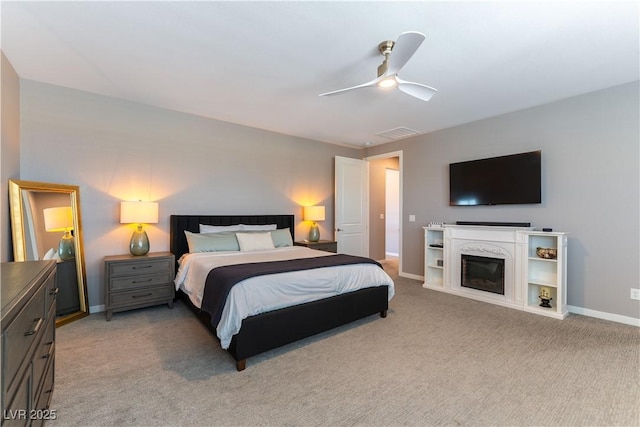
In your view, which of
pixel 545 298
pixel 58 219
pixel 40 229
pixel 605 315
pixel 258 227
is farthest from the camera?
pixel 258 227

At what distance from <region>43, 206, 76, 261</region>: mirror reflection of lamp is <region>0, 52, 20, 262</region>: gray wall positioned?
1.05 feet

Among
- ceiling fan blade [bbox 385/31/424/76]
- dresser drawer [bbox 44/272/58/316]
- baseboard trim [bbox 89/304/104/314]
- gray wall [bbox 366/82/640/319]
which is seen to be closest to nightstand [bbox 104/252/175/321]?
baseboard trim [bbox 89/304/104/314]

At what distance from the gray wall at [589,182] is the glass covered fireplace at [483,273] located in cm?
68

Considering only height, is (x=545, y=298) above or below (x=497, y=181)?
below

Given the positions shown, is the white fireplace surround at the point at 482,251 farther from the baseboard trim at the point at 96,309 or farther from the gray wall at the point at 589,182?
the baseboard trim at the point at 96,309

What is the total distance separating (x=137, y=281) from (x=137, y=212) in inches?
32.8

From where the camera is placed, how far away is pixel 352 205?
598 centimetres

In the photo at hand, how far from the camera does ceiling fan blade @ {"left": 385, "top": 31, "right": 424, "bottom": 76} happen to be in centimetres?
184

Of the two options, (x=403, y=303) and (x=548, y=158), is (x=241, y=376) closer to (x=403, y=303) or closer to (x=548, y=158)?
(x=403, y=303)

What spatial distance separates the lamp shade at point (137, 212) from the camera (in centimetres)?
345

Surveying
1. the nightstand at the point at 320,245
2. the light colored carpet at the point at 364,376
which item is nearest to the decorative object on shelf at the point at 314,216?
the nightstand at the point at 320,245

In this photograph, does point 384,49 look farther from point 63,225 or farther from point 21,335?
point 63,225

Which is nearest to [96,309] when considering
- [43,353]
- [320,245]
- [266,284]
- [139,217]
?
[139,217]

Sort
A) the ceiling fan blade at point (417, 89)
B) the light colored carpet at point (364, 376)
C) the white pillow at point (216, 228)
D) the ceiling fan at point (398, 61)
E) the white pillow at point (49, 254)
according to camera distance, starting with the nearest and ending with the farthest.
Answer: the light colored carpet at point (364, 376)
the ceiling fan at point (398, 61)
the ceiling fan blade at point (417, 89)
the white pillow at point (49, 254)
the white pillow at point (216, 228)
